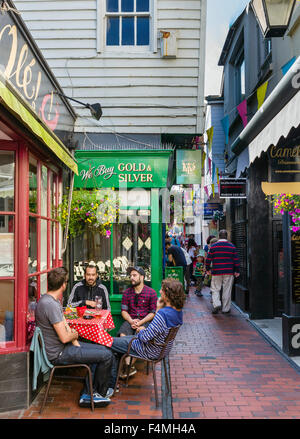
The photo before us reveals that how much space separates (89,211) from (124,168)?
3.75 ft

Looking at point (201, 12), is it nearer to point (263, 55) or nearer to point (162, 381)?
point (263, 55)

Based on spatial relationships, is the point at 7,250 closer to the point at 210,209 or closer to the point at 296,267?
the point at 296,267

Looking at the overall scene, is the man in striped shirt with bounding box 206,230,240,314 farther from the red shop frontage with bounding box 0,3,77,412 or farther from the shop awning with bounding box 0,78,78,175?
the shop awning with bounding box 0,78,78,175

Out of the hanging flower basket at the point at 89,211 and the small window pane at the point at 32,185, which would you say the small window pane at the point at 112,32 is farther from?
the small window pane at the point at 32,185

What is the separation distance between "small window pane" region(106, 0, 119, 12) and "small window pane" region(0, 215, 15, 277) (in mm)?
5079

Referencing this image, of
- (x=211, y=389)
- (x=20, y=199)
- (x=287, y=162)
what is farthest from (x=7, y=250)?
(x=287, y=162)

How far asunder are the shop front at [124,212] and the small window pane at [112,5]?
109 inches

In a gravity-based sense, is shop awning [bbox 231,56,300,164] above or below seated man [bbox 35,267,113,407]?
above

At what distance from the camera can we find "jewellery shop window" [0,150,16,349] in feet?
14.7

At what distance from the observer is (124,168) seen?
732 centimetres

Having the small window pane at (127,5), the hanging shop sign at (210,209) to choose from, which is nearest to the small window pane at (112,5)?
the small window pane at (127,5)

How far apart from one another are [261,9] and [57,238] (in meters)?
4.22

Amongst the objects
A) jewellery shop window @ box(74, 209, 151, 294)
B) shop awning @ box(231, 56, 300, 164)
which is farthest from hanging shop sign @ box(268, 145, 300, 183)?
jewellery shop window @ box(74, 209, 151, 294)
